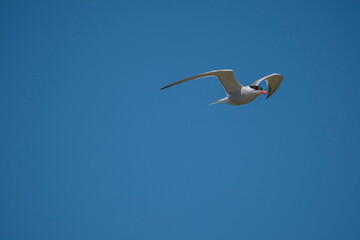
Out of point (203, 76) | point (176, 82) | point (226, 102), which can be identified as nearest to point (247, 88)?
point (226, 102)

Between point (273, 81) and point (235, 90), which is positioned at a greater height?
point (273, 81)

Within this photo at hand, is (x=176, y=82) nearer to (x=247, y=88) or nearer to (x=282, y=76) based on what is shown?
(x=247, y=88)

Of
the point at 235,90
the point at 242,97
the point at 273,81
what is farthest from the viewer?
the point at 273,81

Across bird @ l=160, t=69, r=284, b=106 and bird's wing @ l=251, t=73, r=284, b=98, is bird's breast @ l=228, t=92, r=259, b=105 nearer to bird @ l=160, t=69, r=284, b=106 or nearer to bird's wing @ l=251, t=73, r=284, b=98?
bird @ l=160, t=69, r=284, b=106

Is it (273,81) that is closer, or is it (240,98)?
(240,98)

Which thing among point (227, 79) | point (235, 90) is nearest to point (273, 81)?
point (235, 90)

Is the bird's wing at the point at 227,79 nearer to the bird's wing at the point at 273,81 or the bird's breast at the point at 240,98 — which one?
the bird's breast at the point at 240,98

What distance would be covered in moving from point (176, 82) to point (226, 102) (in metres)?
2.84

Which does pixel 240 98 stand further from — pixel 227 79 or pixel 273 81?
pixel 273 81

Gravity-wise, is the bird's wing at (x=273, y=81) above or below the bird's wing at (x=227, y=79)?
above

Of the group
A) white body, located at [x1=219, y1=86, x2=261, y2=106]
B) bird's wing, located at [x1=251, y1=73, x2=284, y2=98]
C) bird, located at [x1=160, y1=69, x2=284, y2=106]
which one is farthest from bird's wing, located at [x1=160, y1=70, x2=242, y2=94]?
bird's wing, located at [x1=251, y1=73, x2=284, y2=98]

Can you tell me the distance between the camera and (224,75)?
12.2 meters

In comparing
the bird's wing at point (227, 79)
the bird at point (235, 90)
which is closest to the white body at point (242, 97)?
the bird at point (235, 90)

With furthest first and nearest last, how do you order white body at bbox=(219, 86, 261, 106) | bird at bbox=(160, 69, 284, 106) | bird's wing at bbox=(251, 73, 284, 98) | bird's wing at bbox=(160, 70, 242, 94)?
1. bird's wing at bbox=(251, 73, 284, 98)
2. white body at bbox=(219, 86, 261, 106)
3. bird at bbox=(160, 69, 284, 106)
4. bird's wing at bbox=(160, 70, 242, 94)
